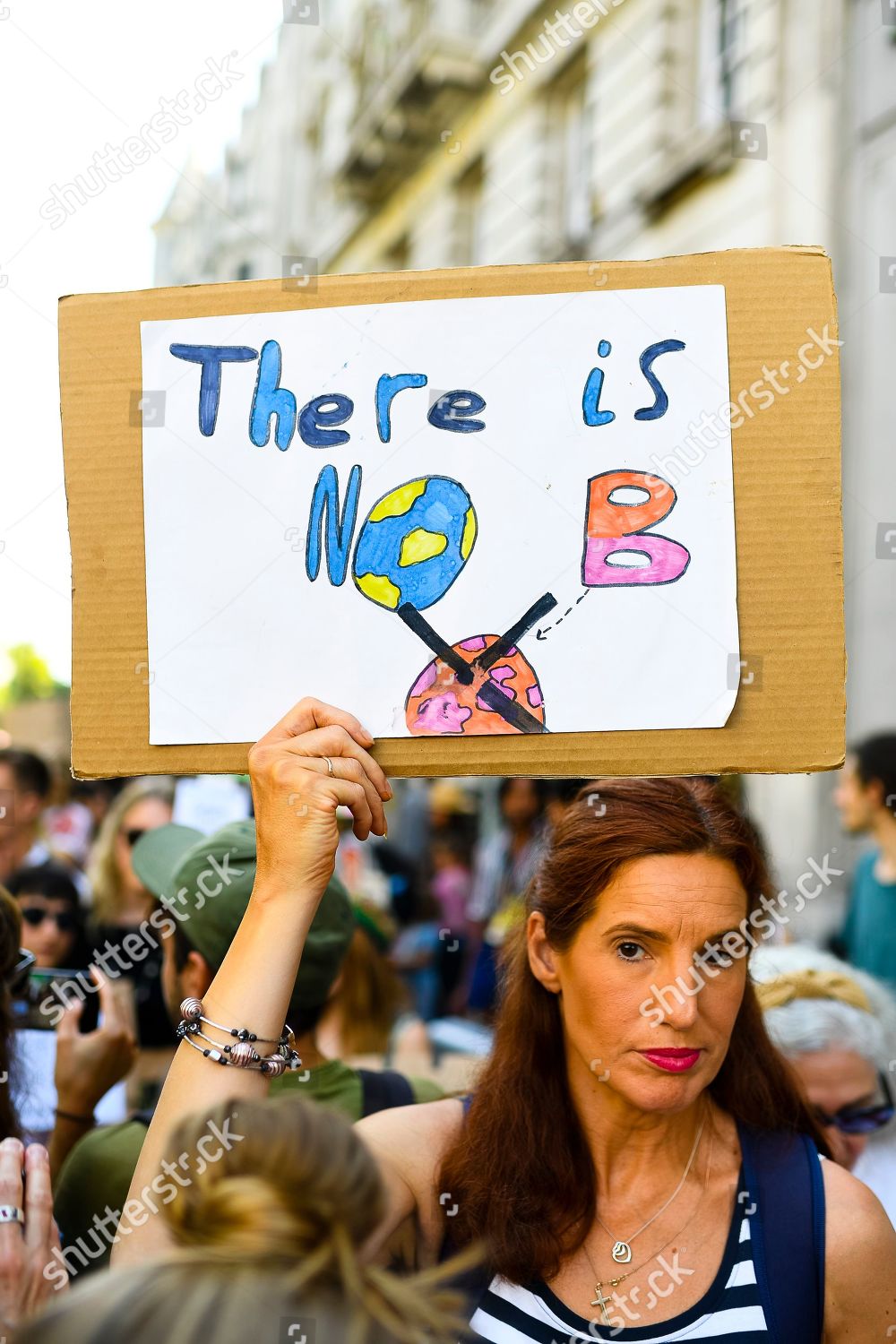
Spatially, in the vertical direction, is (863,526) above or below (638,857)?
above

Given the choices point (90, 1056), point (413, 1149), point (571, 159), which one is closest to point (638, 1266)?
point (413, 1149)

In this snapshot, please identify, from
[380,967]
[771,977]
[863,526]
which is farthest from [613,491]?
[863,526]

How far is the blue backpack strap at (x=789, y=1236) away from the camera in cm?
151

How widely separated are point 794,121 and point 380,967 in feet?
19.8

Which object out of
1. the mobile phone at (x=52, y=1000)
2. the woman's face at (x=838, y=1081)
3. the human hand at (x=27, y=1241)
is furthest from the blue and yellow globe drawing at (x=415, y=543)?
the woman's face at (x=838, y=1081)

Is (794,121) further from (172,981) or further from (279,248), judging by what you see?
(279,248)

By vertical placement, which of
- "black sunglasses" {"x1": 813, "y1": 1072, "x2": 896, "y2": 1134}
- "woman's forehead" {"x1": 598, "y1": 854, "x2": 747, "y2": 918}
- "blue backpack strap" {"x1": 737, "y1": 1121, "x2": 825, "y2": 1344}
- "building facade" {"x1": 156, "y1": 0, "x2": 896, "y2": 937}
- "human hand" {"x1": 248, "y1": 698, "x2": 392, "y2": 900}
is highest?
"building facade" {"x1": 156, "y1": 0, "x2": 896, "y2": 937}

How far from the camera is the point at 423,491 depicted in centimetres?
161

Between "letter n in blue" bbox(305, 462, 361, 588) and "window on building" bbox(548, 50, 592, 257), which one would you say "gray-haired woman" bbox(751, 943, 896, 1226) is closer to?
"letter n in blue" bbox(305, 462, 361, 588)

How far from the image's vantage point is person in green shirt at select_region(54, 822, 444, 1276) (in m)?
2.03

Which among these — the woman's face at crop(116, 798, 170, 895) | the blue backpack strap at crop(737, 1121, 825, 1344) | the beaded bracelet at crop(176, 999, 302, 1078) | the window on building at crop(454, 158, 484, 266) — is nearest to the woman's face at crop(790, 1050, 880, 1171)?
the blue backpack strap at crop(737, 1121, 825, 1344)

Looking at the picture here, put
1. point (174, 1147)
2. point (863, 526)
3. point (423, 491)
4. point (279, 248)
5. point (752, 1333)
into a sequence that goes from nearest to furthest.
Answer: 1. point (174, 1147)
2. point (752, 1333)
3. point (423, 491)
4. point (863, 526)
5. point (279, 248)

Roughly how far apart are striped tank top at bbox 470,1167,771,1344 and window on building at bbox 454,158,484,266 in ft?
40.7

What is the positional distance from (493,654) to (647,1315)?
862mm
